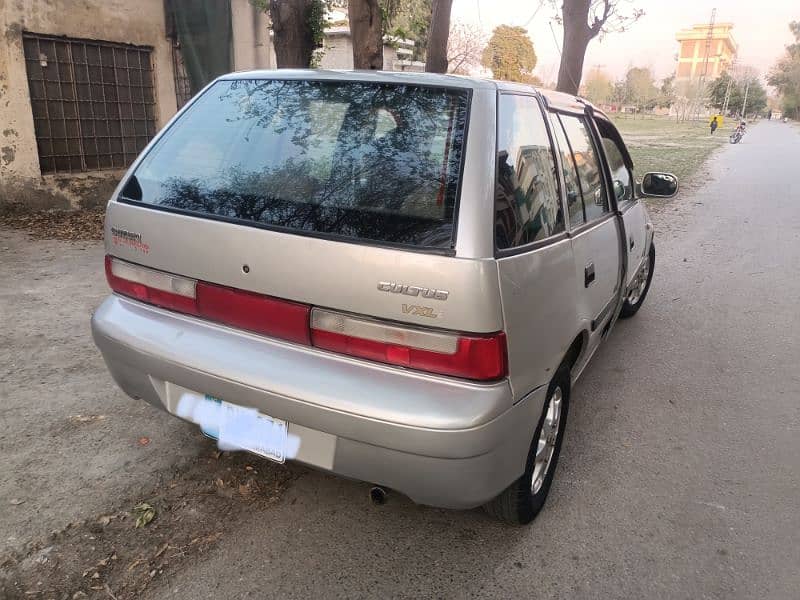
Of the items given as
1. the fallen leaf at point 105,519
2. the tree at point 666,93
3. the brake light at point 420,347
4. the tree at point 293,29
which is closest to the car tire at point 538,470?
the brake light at point 420,347

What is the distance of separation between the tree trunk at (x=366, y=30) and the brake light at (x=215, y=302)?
226 inches

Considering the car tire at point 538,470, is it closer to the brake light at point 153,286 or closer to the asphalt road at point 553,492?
→ the asphalt road at point 553,492

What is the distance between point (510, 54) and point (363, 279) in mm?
44562

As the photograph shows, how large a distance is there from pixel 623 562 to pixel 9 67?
28.3 ft

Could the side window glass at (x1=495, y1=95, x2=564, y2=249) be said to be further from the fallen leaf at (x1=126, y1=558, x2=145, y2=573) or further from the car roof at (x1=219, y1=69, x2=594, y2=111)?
the fallen leaf at (x1=126, y1=558, x2=145, y2=573)

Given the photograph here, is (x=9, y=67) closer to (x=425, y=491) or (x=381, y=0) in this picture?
(x=381, y=0)

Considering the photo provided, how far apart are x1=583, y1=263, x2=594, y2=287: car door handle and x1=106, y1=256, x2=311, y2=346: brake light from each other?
1347 millimetres

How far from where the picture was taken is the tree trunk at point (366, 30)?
7.43 meters

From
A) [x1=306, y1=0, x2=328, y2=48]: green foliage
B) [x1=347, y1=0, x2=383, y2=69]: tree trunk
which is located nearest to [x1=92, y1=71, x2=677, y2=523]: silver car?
[x1=347, y1=0, x2=383, y2=69]: tree trunk

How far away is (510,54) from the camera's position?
4247cm

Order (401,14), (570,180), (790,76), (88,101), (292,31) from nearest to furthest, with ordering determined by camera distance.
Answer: (570,180)
(292,31)
(88,101)
(401,14)
(790,76)

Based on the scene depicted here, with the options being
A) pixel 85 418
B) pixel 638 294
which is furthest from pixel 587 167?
pixel 85 418

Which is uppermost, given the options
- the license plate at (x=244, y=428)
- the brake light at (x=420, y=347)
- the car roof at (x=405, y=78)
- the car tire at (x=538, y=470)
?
the car roof at (x=405, y=78)

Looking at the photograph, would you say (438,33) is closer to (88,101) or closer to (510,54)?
(88,101)
